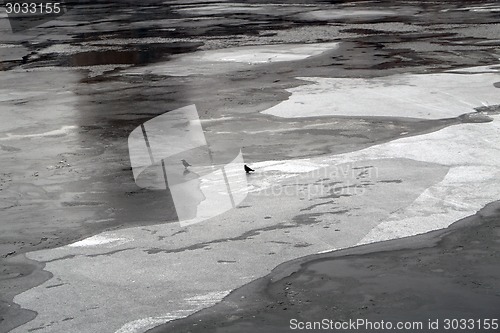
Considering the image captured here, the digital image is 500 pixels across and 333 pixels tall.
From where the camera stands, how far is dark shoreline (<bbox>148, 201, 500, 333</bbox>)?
16.4 ft

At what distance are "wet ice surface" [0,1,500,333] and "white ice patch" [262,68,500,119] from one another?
3 centimetres

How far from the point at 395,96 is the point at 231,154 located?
3.24 meters

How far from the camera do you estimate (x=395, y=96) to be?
11.3 meters

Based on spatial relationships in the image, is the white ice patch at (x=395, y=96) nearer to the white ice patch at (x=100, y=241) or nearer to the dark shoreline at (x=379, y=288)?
the dark shoreline at (x=379, y=288)

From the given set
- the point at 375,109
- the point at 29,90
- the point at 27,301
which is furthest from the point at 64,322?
the point at 29,90

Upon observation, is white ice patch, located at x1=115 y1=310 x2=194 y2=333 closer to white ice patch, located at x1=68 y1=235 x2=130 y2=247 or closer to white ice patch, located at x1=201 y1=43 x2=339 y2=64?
white ice patch, located at x1=68 y1=235 x2=130 y2=247

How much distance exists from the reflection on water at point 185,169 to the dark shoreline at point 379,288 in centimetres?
138

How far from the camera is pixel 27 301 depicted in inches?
212

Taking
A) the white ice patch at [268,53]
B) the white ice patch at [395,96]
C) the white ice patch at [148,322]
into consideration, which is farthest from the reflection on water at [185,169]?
the white ice patch at [268,53]

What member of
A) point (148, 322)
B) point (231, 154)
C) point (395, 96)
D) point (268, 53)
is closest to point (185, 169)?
point (231, 154)

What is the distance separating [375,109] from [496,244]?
182 inches

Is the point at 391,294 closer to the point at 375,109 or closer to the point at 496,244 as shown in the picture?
the point at 496,244

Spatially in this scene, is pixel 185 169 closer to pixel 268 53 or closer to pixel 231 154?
pixel 231 154

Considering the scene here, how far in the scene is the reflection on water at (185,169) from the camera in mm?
7160
